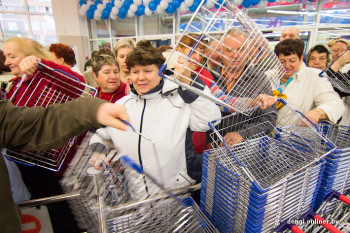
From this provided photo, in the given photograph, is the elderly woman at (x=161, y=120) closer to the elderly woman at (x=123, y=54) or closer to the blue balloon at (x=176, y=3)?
the elderly woman at (x=123, y=54)

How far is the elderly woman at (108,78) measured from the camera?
1.79m

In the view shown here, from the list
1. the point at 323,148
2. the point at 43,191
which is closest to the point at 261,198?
the point at 323,148

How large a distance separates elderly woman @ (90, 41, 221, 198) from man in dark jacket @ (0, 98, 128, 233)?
433mm

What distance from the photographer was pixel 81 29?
8.02 metres

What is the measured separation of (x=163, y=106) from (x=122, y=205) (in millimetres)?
627

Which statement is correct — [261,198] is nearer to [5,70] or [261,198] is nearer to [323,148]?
[323,148]

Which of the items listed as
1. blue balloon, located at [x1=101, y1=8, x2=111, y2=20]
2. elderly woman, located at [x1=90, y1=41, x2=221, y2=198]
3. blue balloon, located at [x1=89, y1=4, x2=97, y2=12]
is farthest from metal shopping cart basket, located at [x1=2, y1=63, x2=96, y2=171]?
blue balloon, located at [x1=89, y1=4, x2=97, y2=12]

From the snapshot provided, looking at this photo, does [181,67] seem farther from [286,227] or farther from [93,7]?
[93,7]

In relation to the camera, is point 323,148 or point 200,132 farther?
point 200,132

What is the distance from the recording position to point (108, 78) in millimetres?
1778

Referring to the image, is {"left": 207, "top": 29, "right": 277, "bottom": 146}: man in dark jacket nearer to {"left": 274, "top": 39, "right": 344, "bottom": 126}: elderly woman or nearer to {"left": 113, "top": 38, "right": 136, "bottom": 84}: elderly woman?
{"left": 274, "top": 39, "right": 344, "bottom": 126}: elderly woman

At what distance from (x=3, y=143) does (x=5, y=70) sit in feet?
5.62

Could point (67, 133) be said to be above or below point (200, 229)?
above

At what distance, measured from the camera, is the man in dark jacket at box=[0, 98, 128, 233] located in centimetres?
77
